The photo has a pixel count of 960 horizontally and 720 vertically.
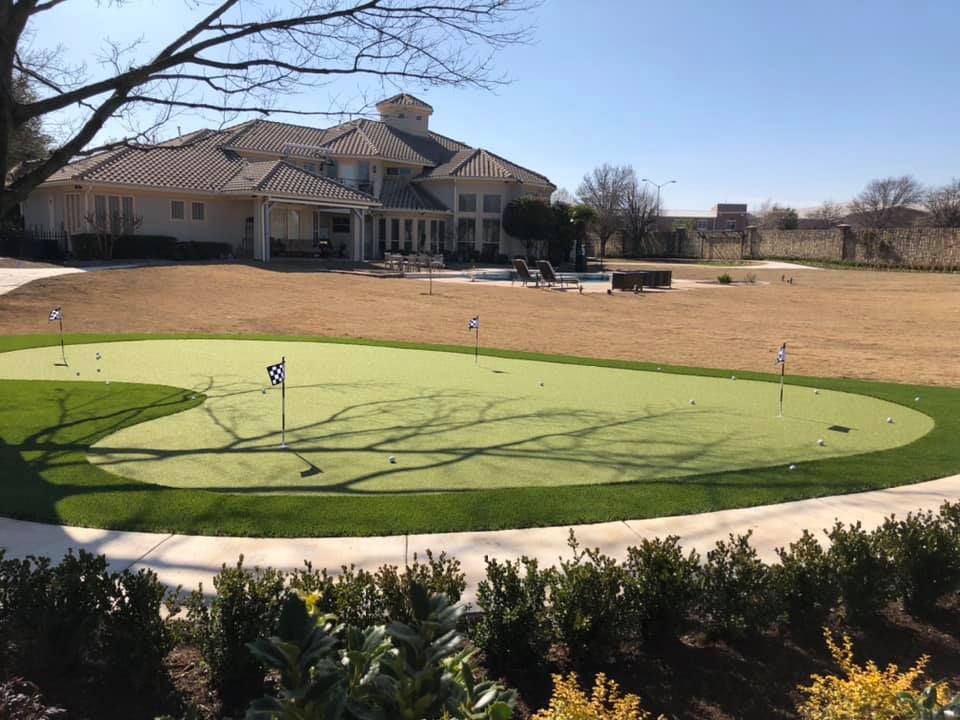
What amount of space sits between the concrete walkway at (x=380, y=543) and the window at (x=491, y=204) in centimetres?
4540

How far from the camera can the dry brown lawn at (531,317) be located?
1703 centimetres

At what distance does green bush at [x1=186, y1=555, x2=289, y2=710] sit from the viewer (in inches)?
135

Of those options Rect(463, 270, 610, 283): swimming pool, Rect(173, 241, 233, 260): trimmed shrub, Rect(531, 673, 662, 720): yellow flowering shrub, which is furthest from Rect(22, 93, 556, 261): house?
Rect(531, 673, 662, 720): yellow flowering shrub

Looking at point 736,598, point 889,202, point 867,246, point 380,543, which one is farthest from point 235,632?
point 889,202

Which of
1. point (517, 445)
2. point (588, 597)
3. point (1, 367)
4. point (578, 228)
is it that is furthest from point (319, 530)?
point (578, 228)

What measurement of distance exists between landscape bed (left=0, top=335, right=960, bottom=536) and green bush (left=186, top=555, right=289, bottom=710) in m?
1.87

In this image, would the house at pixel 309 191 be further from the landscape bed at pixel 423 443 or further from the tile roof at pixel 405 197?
the landscape bed at pixel 423 443

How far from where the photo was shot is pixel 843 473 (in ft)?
23.5

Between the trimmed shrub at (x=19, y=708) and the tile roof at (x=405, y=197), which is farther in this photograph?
the tile roof at (x=405, y=197)

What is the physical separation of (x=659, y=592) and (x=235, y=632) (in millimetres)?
2157

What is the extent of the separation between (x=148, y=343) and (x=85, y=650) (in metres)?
12.6

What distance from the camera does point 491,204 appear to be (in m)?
50.1

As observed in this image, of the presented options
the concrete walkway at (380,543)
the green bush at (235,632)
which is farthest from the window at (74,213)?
the green bush at (235,632)

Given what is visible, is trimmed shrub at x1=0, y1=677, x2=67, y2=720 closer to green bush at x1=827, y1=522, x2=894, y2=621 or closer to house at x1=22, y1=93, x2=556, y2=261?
green bush at x1=827, y1=522, x2=894, y2=621
